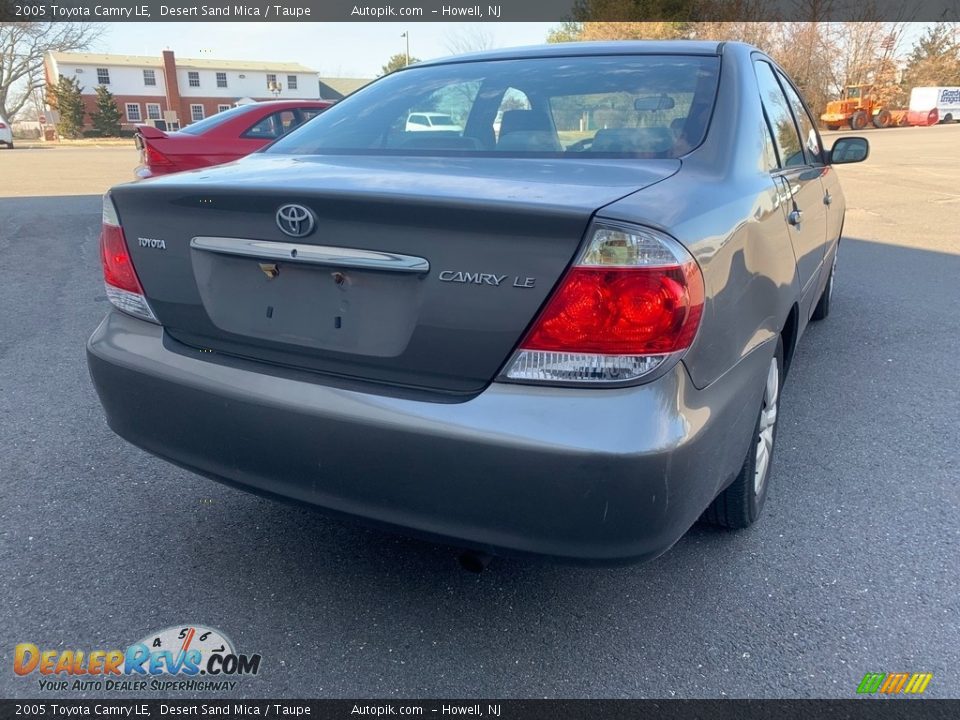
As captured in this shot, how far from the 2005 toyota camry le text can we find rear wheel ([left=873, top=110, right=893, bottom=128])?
48.3 m

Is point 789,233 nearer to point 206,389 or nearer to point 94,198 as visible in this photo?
point 206,389

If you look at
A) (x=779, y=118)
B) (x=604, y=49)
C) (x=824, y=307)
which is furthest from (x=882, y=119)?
(x=604, y=49)

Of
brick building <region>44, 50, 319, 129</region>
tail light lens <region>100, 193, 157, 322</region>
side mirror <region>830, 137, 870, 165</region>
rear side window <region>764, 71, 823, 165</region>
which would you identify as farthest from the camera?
brick building <region>44, 50, 319, 129</region>

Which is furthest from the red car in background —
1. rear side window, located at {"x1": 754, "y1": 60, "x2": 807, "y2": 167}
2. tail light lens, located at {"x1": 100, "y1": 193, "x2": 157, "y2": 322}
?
tail light lens, located at {"x1": 100, "y1": 193, "x2": 157, "y2": 322}

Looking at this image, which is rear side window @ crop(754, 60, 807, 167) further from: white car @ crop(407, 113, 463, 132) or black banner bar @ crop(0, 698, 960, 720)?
black banner bar @ crop(0, 698, 960, 720)

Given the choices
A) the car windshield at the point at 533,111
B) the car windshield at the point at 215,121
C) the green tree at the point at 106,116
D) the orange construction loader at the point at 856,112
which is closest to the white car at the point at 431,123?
the car windshield at the point at 533,111

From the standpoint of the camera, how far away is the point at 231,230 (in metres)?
1.96

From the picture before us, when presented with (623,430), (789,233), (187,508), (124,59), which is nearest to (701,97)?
(789,233)

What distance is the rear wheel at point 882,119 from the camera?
1715 inches

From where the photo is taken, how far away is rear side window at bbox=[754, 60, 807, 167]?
2.87 m

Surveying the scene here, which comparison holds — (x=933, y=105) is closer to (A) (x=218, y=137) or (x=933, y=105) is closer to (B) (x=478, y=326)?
(A) (x=218, y=137)

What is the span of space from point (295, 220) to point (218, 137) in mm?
7267

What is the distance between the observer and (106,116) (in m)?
52.9

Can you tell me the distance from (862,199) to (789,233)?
36.3 ft
